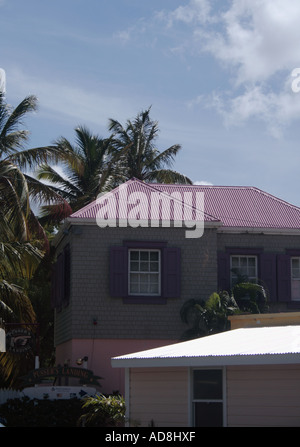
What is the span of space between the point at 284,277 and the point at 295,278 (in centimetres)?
55

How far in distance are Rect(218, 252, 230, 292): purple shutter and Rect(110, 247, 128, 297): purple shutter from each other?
10.1 ft

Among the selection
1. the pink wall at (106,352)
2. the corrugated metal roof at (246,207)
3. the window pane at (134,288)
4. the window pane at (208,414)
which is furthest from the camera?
the corrugated metal roof at (246,207)

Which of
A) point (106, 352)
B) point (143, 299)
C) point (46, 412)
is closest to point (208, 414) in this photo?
point (46, 412)

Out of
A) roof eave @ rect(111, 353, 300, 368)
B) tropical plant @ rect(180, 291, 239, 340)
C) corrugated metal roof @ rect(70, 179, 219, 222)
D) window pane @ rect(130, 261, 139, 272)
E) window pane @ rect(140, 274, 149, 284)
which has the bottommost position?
roof eave @ rect(111, 353, 300, 368)

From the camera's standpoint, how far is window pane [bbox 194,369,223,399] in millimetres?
14812

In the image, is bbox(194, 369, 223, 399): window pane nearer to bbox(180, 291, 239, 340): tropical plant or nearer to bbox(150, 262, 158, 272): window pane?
bbox(180, 291, 239, 340): tropical plant

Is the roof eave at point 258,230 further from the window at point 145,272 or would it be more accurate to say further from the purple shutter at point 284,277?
the window at point 145,272

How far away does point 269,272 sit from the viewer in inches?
970

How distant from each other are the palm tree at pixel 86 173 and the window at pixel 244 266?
11858mm

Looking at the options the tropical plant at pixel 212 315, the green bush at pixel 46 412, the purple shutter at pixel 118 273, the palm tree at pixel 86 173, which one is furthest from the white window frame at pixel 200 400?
the palm tree at pixel 86 173

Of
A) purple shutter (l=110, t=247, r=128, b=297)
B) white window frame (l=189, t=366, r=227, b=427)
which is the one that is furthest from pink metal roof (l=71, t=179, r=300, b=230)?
white window frame (l=189, t=366, r=227, b=427)

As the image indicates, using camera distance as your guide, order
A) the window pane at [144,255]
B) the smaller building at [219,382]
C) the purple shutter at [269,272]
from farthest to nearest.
Result: the purple shutter at [269,272]
the window pane at [144,255]
the smaller building at [219,382]

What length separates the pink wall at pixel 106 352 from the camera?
22781 millimetres

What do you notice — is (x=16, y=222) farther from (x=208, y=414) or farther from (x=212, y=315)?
(x=208, y=414)
